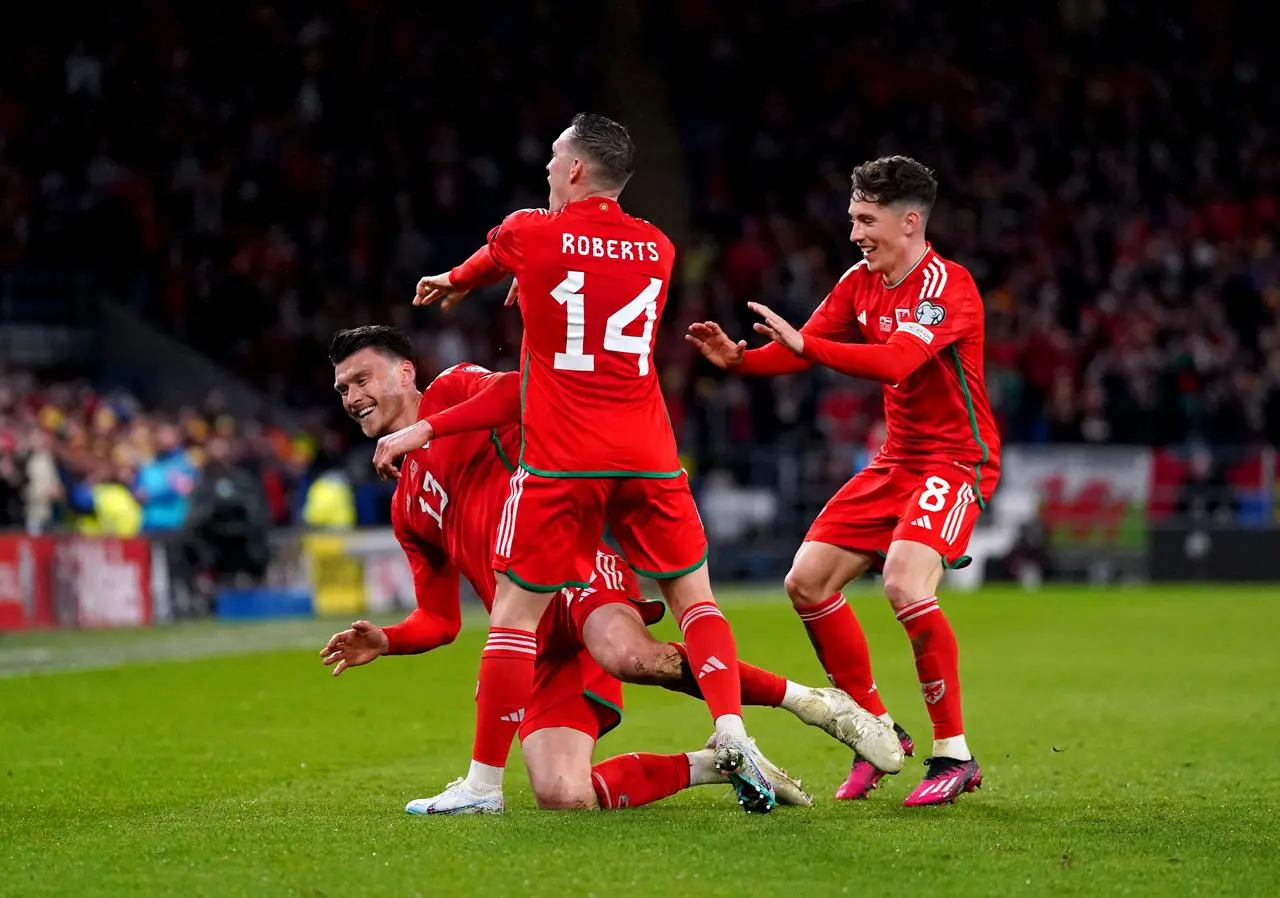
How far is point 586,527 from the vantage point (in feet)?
21.7

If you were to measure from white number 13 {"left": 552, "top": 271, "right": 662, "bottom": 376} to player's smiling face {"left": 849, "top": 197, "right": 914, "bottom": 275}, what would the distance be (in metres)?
1.19

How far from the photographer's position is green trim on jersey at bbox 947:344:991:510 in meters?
7.38

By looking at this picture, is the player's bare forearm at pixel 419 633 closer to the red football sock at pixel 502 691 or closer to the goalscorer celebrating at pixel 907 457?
the red football sock at pixel 502 691

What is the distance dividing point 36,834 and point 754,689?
8.30ft

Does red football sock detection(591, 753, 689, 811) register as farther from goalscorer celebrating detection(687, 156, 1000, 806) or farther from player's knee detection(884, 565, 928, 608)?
player's knee detection(884, 565, 928, 608)

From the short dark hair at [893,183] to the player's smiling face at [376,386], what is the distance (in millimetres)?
1922

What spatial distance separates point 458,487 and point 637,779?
1252 millimetres

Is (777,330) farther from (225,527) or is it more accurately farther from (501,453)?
(225,527)

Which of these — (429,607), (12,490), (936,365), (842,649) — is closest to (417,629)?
(429,607)

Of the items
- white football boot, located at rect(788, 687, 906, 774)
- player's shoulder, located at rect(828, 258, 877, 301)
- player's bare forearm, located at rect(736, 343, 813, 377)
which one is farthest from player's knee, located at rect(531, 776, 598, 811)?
player's shoulder, located at rect(828, 258, 877, 301)

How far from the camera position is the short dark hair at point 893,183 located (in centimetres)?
736

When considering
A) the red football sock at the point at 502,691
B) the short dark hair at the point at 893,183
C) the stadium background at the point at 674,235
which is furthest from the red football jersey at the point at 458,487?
the stadium background at the point at 674,235

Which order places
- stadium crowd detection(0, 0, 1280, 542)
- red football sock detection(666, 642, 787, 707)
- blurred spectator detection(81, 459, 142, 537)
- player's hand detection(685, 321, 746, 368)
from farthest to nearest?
stadium crowd detection(0, 0, 1280, 542) → blurred spectator detection(81, 459, 142, 537) → red football sock detection(666, 642, 787, 707) → player's hand detection(685, 321, 746, 368)

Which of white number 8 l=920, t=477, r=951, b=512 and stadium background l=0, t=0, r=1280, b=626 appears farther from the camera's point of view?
stadium background l=0, t=0, r=1280, b=626
